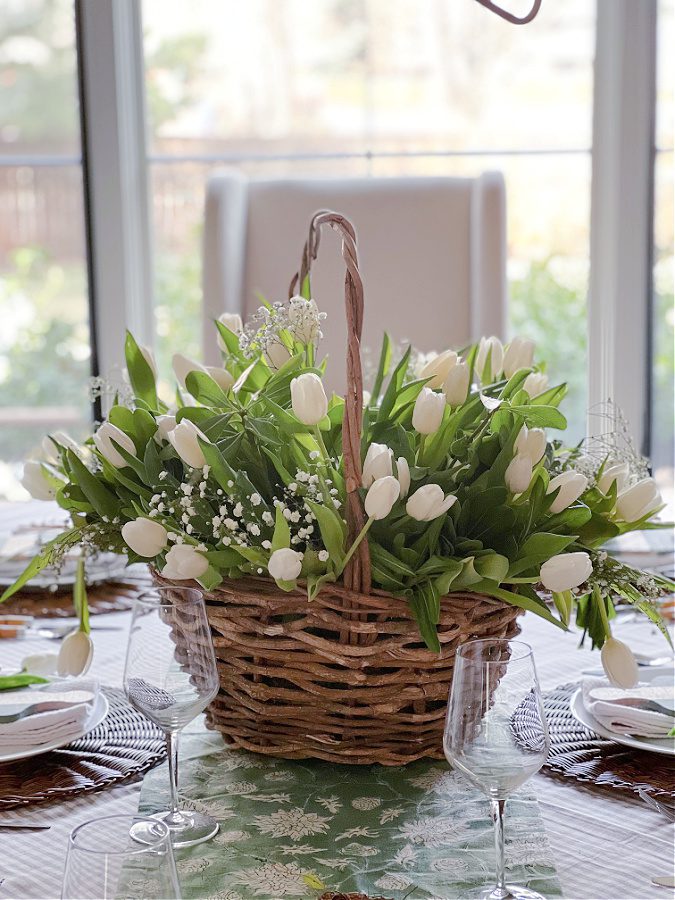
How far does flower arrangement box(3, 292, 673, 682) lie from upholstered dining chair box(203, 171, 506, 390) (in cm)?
111

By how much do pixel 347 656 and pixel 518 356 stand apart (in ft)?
1.22

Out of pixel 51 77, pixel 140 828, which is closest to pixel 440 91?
pixel 51 77

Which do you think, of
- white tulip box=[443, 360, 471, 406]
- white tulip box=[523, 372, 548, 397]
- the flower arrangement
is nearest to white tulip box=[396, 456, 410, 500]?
the flower arrangement

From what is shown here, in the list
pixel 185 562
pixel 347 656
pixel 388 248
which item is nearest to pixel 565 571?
pixel 347 656

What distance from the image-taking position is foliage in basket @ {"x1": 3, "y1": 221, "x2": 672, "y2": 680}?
810 mm

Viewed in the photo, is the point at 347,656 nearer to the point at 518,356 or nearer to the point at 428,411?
the point at 428,411

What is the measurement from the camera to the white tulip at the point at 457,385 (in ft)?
3.00

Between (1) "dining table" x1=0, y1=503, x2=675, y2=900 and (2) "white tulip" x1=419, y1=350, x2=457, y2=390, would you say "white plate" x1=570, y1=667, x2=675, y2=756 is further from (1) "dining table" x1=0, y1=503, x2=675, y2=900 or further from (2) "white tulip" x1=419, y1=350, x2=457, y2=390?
(2) "white tulip" x1=419, y1=350, x2=457, y2=390

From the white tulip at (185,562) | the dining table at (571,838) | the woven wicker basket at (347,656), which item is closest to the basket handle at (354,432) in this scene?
the woven wicker basket at (347,656)

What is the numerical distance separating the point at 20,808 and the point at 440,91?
7.37ft

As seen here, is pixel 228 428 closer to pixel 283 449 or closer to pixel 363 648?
pixel 283 449

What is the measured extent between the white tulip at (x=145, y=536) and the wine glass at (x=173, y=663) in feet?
0.26

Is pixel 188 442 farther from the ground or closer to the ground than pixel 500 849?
farther from the ground

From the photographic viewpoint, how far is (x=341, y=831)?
2.57 feet
